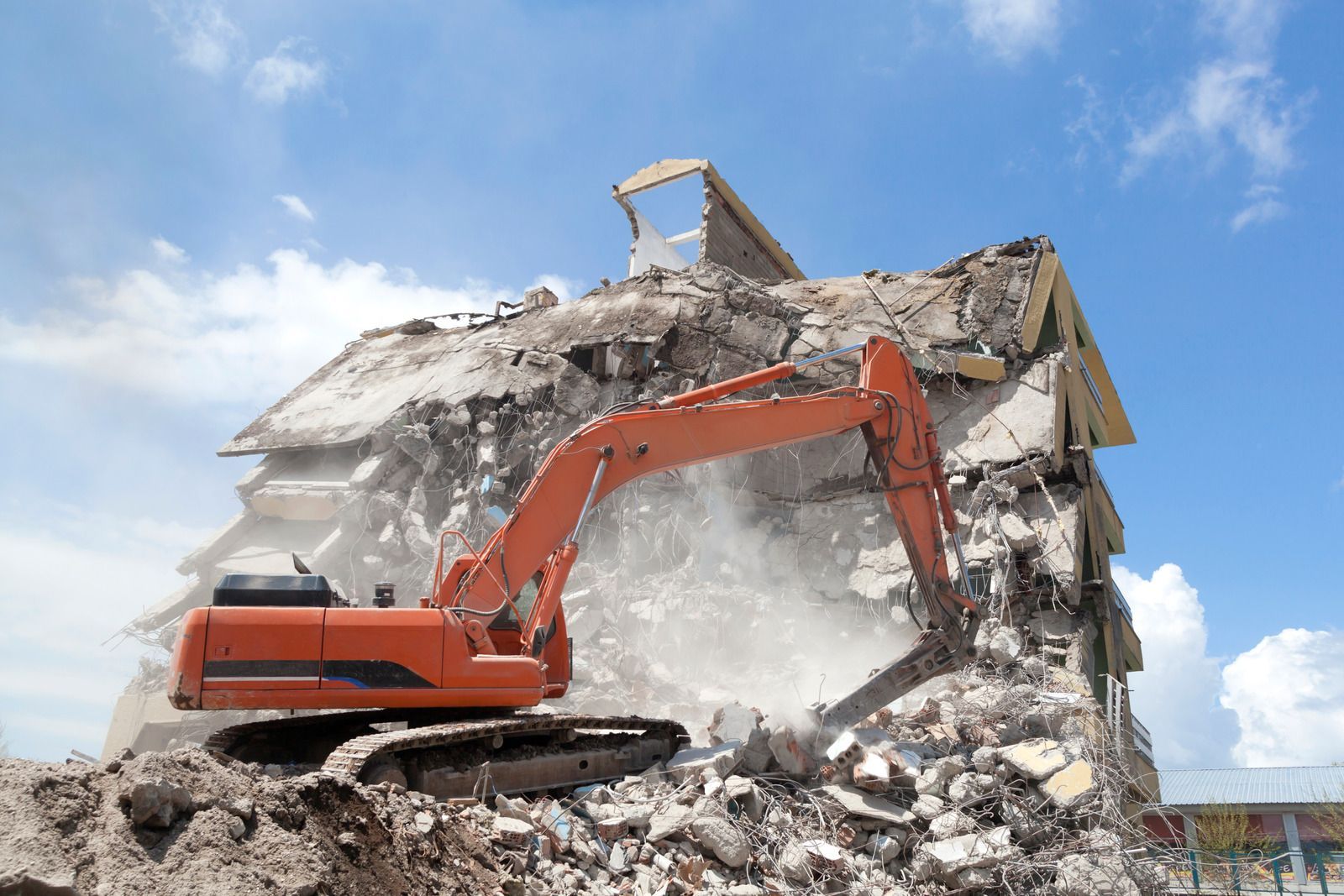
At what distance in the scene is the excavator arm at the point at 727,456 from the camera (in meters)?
5.82

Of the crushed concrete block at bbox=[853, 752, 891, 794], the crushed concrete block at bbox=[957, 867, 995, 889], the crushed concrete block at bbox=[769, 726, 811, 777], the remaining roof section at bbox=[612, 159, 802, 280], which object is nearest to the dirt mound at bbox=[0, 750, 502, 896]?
the crushed concrete block at bbox=[769, 726, 811, 777]

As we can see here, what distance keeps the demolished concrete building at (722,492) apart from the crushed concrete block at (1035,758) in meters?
2.47

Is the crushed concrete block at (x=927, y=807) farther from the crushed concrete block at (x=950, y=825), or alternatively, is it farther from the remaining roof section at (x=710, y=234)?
the remaining roof section at (x=710, y=234)

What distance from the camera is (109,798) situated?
331 cm

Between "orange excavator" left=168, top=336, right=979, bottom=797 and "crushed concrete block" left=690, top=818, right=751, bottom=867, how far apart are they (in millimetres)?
1064

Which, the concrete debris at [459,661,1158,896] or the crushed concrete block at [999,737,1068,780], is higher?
the crushed concrete block at [999,737,1068,780]

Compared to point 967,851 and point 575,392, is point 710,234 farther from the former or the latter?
point 967,851

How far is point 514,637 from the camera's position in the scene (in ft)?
19.6

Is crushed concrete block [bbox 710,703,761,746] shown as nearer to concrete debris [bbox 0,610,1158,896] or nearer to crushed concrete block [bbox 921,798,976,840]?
concrete debris [bbox 0,610,1158,896]

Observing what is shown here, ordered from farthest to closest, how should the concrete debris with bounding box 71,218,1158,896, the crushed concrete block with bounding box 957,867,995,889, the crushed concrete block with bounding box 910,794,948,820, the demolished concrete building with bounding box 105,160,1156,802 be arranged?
the demolished concrete building with bounding box 105,160,1156,802 < the crushed concrete block with bounding box 910,794,948,820 < the crushed concrete block with bounding box 957,867,995,889 < the concrete debris with bounding box 71,218,1158,896

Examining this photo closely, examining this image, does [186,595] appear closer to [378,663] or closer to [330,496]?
[330,496]

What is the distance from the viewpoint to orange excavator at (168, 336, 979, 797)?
505 cm

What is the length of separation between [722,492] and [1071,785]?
20.2ft

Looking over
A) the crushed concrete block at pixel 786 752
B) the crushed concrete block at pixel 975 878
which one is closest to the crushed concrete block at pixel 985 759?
the crushed concrete block at pixel 975 878
